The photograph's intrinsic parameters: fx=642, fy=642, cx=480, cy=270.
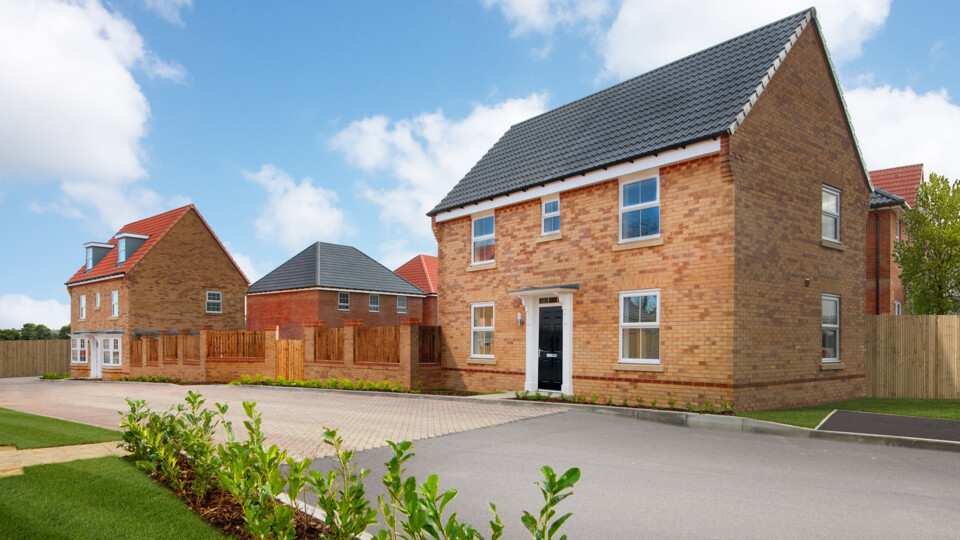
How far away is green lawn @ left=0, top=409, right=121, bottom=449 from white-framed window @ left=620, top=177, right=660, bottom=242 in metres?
10.9

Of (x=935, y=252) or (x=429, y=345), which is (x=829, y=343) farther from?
(x=429, y=345)

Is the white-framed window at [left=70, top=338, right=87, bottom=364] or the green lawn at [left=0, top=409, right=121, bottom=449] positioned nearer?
the green lawn at [left=0, top=409, right=121, bottom=449]

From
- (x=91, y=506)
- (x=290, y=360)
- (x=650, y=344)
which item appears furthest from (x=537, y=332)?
(x=91, y=506)

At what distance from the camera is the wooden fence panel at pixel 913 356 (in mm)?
16359

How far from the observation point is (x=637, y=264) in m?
14.5

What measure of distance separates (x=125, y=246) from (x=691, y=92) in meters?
34.5

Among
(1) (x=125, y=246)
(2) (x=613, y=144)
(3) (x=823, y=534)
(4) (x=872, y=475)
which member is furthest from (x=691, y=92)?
(1) (x=125, y=246)

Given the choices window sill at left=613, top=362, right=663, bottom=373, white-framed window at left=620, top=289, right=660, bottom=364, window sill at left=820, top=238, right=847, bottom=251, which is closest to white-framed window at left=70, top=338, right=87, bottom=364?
window sill at left=613, top=362, right=663, bottom=373

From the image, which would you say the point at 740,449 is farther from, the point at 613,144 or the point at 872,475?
the point at 613,144

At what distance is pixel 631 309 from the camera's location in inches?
578

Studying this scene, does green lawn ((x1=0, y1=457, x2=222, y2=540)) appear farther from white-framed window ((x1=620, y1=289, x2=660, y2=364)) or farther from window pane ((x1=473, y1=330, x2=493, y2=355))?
window pane ((x1=473, y1=330, x2=493, y2=355))

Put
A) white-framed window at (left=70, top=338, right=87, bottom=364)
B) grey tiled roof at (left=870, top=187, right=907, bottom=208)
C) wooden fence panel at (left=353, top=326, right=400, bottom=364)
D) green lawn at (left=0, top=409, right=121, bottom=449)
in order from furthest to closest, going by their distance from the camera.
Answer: white-framed window at (left=70, top=338, right=87, bottom=364), grey tiled roof at (left=870, top=187, right=907, bottom=208), wooden fence panel at (left=353, top=326, right=400, bottom=364), green lawn at (left=0, top=409, right=121, bottom=449)

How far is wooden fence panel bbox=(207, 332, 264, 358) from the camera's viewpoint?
86.8ft

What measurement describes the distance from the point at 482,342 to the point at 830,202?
9.84m
